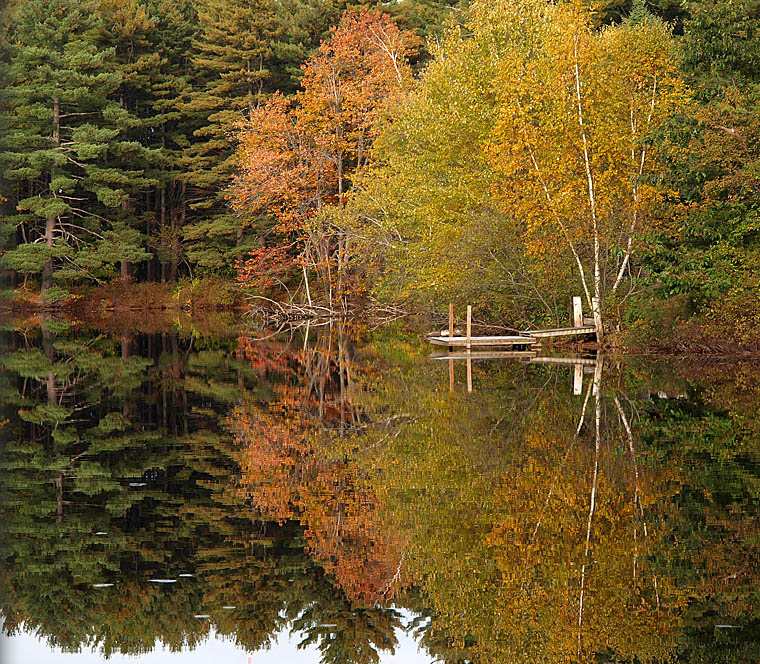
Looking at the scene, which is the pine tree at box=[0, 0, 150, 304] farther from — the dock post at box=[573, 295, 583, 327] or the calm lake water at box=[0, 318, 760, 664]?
the calm lake water at box=[0, 318, 760, 664]

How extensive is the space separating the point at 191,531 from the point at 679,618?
399 cm

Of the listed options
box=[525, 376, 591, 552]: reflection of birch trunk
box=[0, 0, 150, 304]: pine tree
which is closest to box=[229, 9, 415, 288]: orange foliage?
box=[0, 0, 150, 304]: pine tree

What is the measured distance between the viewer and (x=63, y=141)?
5206 centimetres

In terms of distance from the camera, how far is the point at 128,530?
28.2 feet

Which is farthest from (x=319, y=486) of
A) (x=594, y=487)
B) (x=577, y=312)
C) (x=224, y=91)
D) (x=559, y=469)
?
(x=224, y=91)

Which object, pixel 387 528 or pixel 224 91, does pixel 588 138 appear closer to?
pixel 387 528

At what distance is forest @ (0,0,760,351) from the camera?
23609 mm

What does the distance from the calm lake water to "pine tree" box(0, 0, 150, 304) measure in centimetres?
3415

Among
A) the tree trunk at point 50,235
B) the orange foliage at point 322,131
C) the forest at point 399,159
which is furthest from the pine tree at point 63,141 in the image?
the orange foliage at point 322,131

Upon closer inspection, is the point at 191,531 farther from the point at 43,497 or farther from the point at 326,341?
the point at 326,341

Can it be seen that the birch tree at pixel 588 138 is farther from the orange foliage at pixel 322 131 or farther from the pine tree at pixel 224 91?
the pine tree at pixel 224 91

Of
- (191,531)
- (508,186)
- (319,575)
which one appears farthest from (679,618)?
(508,186)

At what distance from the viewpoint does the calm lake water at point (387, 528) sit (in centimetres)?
628

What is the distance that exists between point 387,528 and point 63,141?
4764 centimetres
